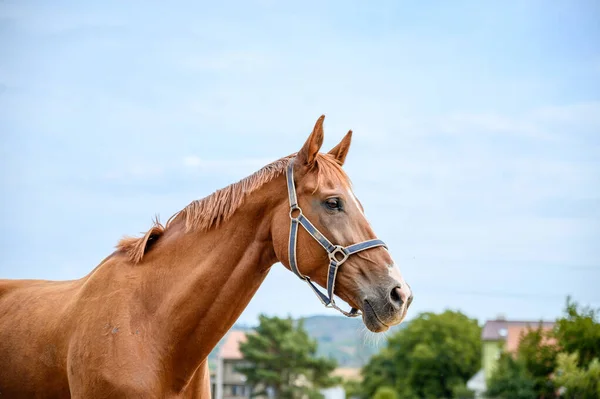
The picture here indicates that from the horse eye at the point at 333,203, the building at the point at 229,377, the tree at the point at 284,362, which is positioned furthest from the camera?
the building at the point at 229,377

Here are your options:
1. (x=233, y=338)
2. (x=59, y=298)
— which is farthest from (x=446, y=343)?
(x=59, y=298)

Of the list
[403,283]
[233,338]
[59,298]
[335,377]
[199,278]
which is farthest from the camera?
[233,338]

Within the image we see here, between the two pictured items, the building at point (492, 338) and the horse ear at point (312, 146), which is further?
the building at point (492, 338)

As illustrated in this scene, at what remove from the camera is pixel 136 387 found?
5.39 m

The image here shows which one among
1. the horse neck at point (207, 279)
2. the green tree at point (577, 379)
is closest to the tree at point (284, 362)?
the green tree at point (577, 379)

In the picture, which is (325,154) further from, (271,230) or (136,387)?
(136,387)

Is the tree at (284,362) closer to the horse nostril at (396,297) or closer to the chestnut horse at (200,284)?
the chestnut horse at (200,284)

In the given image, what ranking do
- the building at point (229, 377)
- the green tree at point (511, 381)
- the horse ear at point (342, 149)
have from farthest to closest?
1. the building at point (229, 377)
2. the green tree at point (511, 381)
3. the horse ear at point (342, 149)

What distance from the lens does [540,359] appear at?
49.6 meters

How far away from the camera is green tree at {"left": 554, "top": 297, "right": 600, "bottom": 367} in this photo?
141ft

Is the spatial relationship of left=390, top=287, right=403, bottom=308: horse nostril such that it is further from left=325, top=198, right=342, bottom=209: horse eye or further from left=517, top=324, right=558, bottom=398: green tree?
left=517, top=324, right=558, bottom=398: green tree

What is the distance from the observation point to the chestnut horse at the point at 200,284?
5477mm

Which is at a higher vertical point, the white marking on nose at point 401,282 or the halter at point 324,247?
the halter at point 324,247

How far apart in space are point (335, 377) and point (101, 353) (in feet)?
238
